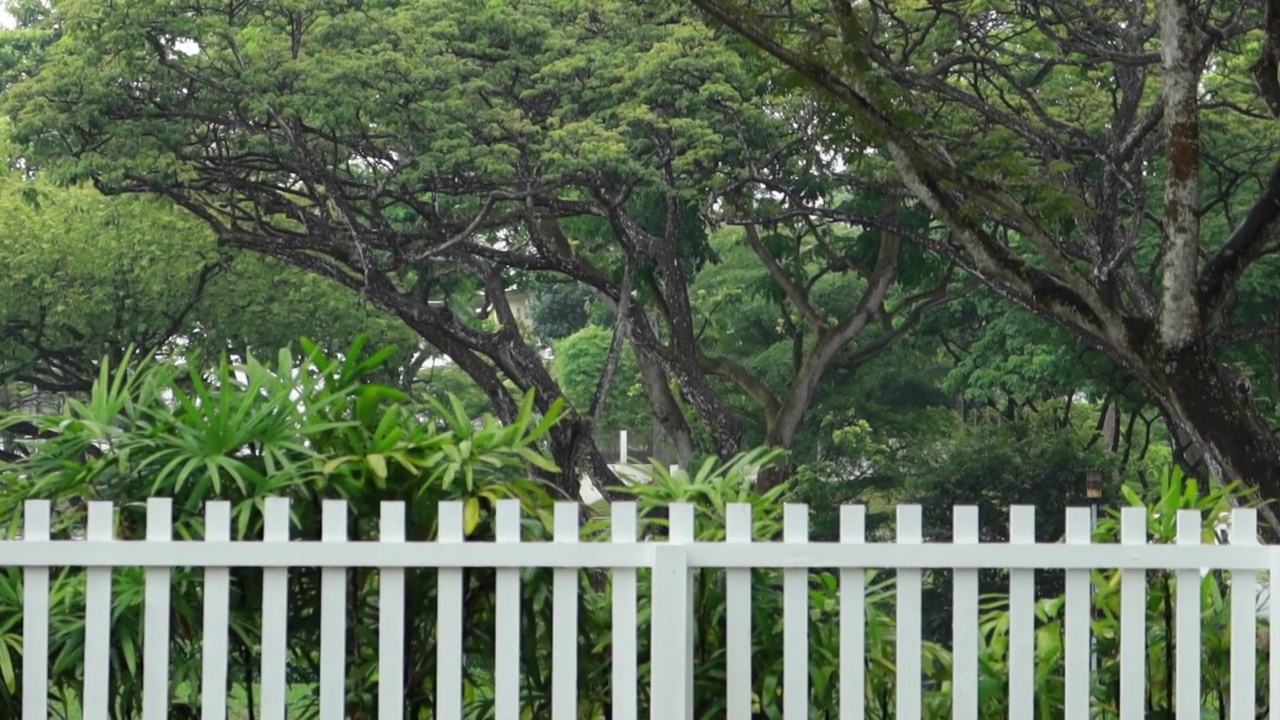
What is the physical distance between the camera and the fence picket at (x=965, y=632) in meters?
3.84

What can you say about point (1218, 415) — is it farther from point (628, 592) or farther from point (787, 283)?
point (787, 283)

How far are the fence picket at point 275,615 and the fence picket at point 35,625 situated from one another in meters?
0.50

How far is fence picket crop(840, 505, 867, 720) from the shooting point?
382cm

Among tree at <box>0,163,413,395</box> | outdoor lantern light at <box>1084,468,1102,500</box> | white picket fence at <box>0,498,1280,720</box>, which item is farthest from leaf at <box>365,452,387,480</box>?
tree at <box>0,163,413,395</box>

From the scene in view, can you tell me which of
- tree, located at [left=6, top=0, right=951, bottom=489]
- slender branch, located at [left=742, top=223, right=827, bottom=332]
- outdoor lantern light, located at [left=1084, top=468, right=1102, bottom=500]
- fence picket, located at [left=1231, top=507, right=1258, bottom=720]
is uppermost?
tree, located at [left=6, top=0, right=951, bottom=489]

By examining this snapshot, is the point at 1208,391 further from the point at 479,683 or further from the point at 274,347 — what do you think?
the point at 274,347

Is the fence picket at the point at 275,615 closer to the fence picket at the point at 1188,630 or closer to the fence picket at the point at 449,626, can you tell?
the fence picket at the point at 449,626

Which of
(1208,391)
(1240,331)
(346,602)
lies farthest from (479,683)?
(1240,331)

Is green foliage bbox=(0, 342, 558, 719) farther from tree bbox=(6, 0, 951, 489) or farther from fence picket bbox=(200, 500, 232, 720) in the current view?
tree bbox=(6, 0, 951, 489)

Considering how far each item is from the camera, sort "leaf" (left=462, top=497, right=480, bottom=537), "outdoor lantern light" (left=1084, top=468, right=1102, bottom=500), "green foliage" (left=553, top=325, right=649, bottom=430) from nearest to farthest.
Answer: "leaf" (left=462, top=497, right=480, bottom=537) → "outdoor lantern light" (left=1084, top=468, right=1102, bottom=500) → "green foliage" (left=553, top=325, right=649, bottom=430)

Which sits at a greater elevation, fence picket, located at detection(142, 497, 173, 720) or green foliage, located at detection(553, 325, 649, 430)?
green foliage, located at detection(553, 325, 649, 430)

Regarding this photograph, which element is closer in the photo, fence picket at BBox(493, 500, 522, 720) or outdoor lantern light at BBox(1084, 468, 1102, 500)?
fence picket at BBox(493, 500, 522, 720)

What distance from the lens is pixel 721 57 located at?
17609 millimetres

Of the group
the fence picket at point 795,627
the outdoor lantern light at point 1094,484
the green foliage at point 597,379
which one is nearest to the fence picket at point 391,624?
the fence picket at point 795,627
